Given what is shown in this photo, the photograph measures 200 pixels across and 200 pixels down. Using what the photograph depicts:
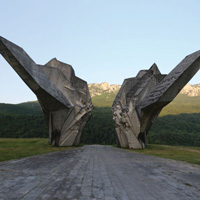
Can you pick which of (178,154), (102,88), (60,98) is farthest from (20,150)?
(102,88)

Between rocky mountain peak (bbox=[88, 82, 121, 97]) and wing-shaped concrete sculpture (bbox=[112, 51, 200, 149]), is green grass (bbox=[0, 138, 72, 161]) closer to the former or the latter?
wing-shaped concrete sculpture (bbox=[112, 51, 200, 149])

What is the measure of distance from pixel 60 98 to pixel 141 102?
8608 mm

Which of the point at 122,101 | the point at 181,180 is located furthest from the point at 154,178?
the point at 122,101

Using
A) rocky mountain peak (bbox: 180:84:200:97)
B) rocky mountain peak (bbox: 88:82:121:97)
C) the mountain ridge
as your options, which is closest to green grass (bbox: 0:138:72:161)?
the mountain ridge

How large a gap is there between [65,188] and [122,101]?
18.4m

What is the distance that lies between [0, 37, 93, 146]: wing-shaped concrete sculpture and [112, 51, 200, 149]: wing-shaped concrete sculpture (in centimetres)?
529

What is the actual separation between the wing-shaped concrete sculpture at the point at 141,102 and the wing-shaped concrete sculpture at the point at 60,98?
208 inches

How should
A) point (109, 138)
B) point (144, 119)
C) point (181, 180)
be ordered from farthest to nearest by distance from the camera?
point (109, 138)
point (144, 119)
point (181, 180)

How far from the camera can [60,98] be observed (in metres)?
17.5

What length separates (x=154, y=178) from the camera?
6.14 meters

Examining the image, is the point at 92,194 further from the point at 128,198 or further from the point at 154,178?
the point at 154,178

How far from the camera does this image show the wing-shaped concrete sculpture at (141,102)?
597 inches

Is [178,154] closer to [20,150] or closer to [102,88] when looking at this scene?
[20,150]

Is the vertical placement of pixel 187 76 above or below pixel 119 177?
above
